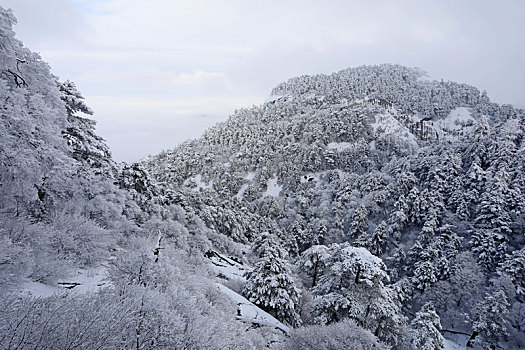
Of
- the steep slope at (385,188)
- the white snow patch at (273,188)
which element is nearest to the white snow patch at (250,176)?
the steep slope at (385,188)

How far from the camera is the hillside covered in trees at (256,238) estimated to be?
7.50m

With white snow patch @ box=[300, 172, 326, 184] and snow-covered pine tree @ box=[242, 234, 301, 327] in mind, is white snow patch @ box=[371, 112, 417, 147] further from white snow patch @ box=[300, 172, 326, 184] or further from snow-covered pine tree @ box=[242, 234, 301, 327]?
snow-covered pine tree @ box=[242, 234, 301, 327]

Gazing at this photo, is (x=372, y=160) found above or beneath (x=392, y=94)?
beneath

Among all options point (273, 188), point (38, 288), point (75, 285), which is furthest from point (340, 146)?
point (38, 288)

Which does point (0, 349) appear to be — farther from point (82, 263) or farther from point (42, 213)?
point (42, 213)

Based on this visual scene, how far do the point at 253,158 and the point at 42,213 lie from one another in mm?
105091

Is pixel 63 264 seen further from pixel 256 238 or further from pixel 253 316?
pixel 256 238

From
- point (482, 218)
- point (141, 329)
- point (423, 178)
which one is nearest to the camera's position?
point (141, 329)

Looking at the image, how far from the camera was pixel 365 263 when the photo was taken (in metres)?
18.8

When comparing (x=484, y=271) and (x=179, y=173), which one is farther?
(x=179, y=173)

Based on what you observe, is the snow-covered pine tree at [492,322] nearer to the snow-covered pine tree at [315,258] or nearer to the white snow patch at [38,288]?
the snow-covered pine tree at [315,258]

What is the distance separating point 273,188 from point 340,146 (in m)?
37.2

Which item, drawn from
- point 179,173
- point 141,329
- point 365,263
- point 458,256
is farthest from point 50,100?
point 179,173

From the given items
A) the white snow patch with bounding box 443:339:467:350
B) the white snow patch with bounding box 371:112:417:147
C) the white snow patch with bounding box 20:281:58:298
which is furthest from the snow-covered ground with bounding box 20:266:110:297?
the white snow patch with bounding box 371:112:417:147
